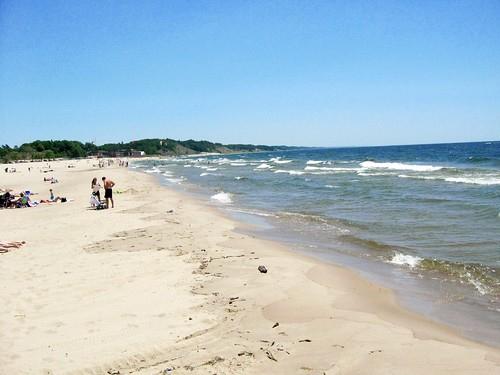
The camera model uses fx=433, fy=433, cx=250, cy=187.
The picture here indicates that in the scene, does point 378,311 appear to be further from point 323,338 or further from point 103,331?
point 103,331

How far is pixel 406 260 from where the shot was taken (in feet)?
32.1

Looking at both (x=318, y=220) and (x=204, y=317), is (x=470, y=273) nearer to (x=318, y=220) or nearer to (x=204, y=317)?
(x=204, y=317)

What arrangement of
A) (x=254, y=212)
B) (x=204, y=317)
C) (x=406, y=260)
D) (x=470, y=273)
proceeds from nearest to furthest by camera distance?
(x=204, y=317), (x=470, y=273), (x=406, y=260), (x=254, y=212)

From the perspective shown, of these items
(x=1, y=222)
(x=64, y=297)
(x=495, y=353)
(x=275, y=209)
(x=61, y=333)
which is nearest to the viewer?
(x=495, y=353)

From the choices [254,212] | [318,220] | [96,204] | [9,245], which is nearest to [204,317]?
[9,245]

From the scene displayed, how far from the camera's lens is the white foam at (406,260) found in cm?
951

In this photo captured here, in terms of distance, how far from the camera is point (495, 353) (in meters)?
5.07

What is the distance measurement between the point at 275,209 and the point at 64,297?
12.8 meters

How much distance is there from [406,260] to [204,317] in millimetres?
5605

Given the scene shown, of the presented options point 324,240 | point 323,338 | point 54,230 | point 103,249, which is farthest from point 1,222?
point 323,338

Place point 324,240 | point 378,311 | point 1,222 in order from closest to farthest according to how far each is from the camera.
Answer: point 378,311, point 324,240, point 1,222

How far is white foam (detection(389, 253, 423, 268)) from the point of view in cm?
951

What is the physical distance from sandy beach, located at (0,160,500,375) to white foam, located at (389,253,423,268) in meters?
1.46

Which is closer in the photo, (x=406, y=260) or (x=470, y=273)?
(x=470, y=273)
